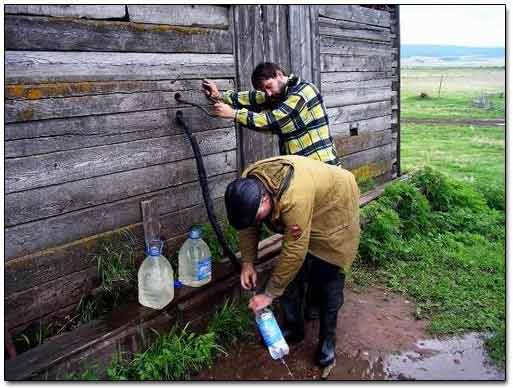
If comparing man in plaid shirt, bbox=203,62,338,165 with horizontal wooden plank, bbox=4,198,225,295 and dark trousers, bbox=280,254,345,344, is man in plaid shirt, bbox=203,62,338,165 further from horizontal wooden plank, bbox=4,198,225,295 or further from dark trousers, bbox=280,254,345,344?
dark trousers, bbox=280,254,345,344

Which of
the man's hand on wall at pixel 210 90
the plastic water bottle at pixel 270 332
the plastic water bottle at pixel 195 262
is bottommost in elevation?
the plastic water bottle at pixel 270 332

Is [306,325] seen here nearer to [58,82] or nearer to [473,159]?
[473,159]

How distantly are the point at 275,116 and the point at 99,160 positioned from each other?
1.43 m

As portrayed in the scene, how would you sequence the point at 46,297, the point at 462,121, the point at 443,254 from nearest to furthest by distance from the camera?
the point at 46,297 → the point at 443,254 → the point at 462,121

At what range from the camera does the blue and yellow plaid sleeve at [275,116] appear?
432 cm

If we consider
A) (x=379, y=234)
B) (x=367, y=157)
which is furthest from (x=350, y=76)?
(x=379, y=234)

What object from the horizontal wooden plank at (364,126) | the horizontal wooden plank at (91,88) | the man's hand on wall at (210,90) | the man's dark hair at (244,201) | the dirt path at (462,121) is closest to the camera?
the man's dark hair at (244,201)

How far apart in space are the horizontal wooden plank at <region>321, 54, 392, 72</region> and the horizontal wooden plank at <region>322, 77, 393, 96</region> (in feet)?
0.51

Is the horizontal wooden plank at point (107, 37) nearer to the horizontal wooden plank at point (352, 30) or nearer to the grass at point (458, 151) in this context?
the horizontal wooden plank at point (352, 30)

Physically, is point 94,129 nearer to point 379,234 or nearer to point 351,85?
point 379,234

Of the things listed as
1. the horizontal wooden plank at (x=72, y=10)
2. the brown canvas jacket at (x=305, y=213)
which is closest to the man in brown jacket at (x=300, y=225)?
the brown canvas jacket at (x=305, y=213)

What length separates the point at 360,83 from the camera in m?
7.18

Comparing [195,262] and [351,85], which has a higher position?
[351,85]

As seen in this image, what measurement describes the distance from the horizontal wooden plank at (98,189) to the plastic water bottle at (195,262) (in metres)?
0.57
